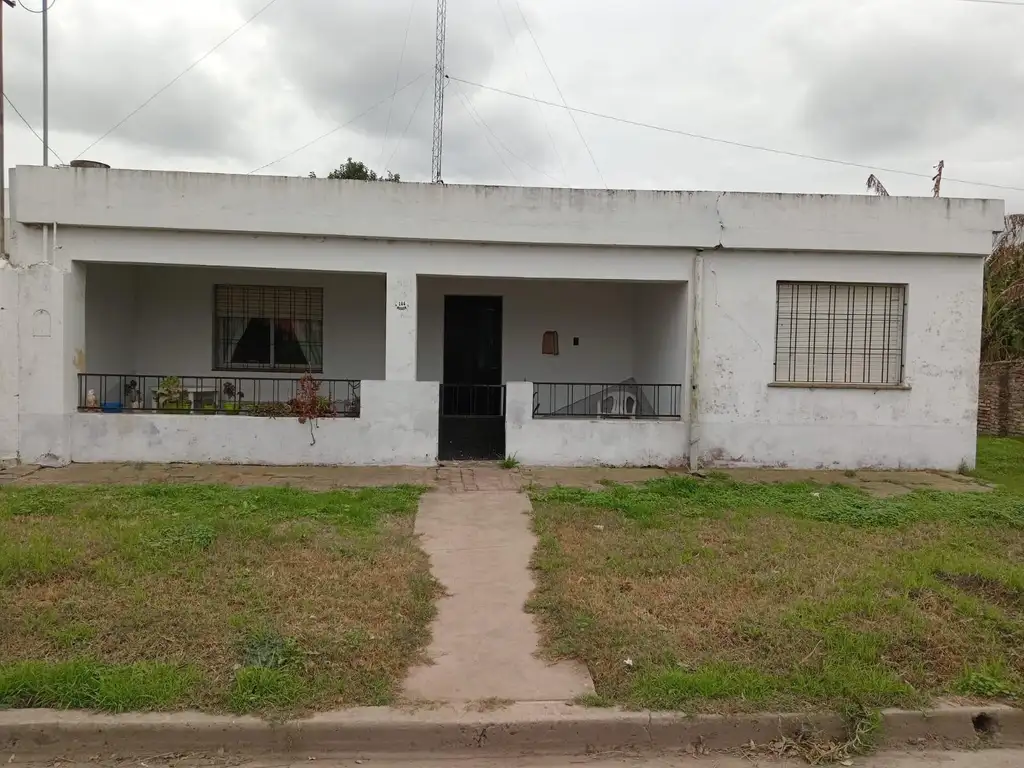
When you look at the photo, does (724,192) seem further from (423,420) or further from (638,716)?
(638,716)

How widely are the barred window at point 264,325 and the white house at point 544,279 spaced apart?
1.15 m

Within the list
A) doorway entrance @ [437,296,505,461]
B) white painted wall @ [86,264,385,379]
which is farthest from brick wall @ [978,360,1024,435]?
white painted wall @ [86,264,385,379]

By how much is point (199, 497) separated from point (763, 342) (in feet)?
23.3

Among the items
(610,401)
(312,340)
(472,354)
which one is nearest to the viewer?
(610,401)

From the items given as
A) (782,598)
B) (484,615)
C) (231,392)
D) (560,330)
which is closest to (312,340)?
(231,392)

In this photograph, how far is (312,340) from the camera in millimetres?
11641

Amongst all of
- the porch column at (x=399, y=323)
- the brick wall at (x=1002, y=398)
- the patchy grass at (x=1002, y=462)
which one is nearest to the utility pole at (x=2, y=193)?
the porch column at (x=399, y=323)

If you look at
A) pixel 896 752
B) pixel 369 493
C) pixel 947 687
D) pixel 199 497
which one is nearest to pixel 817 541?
pixel 947 687

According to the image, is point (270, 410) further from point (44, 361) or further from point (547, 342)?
point (547, 342)

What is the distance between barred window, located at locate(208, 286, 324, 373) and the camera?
1142cm

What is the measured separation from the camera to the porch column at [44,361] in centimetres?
873

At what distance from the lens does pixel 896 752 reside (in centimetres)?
345

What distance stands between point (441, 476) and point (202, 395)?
384cm

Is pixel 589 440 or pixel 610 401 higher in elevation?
pixel 610 401
